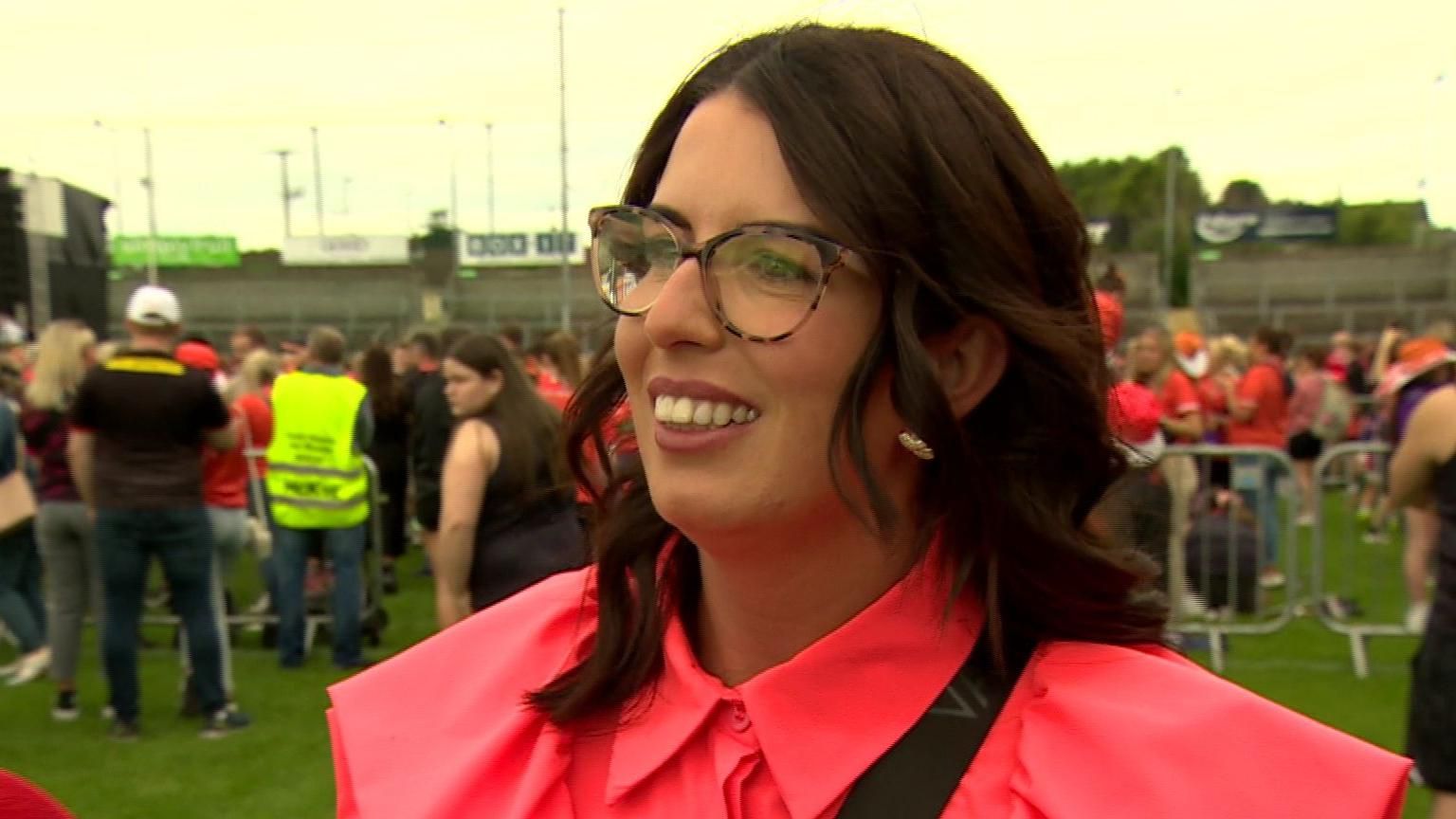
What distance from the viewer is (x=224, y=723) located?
21.8 ft

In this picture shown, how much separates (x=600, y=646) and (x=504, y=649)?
5.2 inches

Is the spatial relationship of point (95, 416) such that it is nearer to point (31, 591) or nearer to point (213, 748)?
point (213, 748)

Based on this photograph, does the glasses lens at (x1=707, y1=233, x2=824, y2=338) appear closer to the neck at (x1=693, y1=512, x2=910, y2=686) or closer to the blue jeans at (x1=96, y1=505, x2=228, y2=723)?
the neck at (x1=693, y1=512, x2=910, y2=686)

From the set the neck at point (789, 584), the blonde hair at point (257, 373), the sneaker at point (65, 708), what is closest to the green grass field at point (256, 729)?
the sneaker at point (65, 708)

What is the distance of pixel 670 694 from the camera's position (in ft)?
4.93

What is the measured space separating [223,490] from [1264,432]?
7.05 m

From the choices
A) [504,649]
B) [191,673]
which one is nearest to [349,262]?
[191,673]

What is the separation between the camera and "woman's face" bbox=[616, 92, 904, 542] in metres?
1.31

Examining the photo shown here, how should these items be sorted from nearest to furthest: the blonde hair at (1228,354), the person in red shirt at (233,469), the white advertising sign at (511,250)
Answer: the person in red shirt at (233,469)
the blonde hair at (1228,354)
the white advertising sign at (511,250)

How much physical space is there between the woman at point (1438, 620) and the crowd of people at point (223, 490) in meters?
2.50

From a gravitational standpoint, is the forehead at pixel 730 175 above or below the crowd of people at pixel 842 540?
above

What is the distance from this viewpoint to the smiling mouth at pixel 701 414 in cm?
132

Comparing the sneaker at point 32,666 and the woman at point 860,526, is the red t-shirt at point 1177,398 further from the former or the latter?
the woman at point 860,526

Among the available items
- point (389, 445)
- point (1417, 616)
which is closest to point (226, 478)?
point (389, 445)
